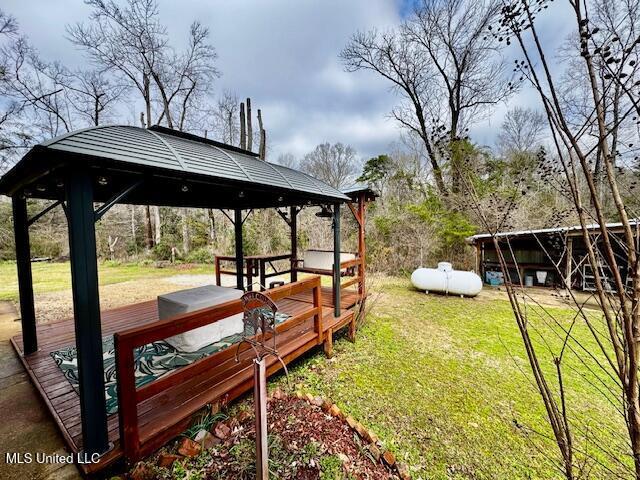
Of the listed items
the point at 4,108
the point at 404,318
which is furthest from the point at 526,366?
the point at 4,108

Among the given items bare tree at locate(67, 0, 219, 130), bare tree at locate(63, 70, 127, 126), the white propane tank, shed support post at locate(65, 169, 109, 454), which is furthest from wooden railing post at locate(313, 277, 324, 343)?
bare tree at locate(63, 70, 127, 126)

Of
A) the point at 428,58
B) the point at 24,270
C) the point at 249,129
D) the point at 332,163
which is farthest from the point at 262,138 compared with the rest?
the point at 24,270

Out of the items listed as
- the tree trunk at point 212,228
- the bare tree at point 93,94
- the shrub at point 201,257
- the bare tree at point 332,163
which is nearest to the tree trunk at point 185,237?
the shrub at point 201,257

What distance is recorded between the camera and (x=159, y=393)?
7.86ft

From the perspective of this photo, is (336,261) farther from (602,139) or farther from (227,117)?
(227,117)

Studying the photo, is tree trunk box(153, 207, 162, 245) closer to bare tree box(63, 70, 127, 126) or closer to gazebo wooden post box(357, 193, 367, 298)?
bare tree box(63, 70, 127, 126)

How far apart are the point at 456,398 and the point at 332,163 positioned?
1813cm

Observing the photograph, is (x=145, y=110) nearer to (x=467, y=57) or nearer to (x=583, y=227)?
(x=467, y=57)

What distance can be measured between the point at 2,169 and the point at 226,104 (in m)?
10.4

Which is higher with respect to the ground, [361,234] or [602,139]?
[602,139]

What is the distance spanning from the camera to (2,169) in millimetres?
9516

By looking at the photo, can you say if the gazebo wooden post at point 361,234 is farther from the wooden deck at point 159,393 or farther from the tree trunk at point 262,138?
the tree trunk at point 262,138

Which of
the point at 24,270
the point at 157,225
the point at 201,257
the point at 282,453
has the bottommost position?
the point at 282,453

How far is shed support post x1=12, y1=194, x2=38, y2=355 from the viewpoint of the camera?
3.39m
